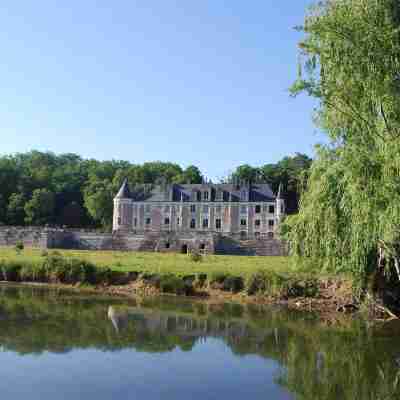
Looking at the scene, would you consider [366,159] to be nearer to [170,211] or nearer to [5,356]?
[5,356]

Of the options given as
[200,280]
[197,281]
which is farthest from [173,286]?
[200,280]

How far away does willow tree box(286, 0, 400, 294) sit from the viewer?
14289mm

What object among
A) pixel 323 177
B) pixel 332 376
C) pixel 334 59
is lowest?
pixel 332 376

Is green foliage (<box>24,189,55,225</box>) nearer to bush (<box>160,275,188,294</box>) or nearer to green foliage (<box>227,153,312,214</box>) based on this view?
green foliage (<box>227,153,312,214</box>)

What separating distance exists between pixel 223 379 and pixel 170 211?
173 feet

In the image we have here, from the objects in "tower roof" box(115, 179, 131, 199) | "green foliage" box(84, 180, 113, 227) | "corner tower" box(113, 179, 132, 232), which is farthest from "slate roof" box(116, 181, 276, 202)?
"green foliage" box(84, 180, 113, 227)

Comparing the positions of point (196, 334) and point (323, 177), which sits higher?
point (323, 177)

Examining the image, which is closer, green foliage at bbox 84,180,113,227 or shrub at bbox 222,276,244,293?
shrub at bbox 222,276,244,293

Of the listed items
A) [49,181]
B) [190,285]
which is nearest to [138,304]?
[190,285]

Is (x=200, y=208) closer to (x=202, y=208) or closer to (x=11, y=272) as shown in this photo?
(x=202, y=208)

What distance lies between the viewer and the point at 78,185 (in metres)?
81.8

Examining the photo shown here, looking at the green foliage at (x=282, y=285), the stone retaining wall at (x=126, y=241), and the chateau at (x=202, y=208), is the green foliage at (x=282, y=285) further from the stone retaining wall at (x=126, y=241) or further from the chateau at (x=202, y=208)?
the chateau at (x=202, y=208)

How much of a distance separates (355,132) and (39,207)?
195 ft

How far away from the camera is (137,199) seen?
65500 mm
